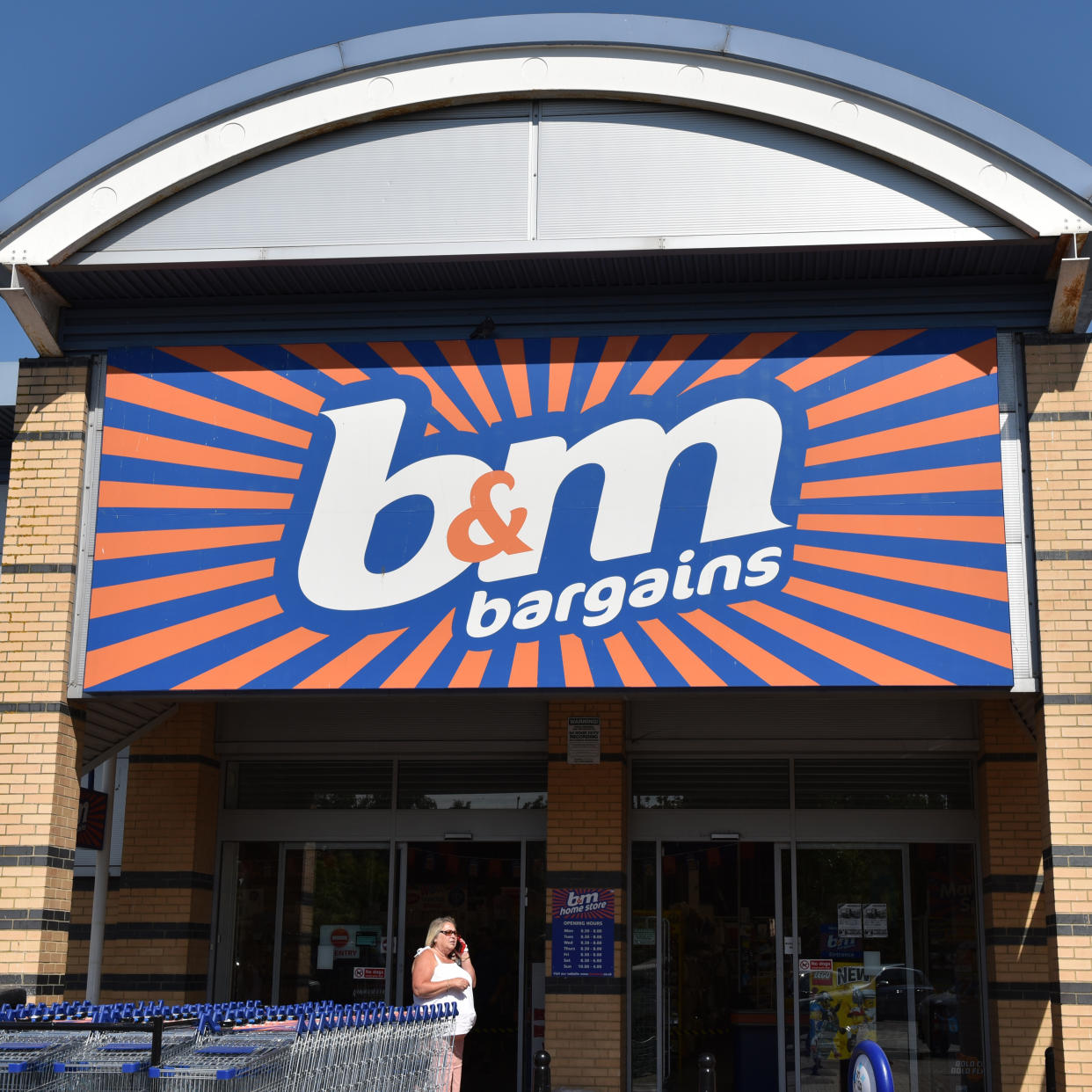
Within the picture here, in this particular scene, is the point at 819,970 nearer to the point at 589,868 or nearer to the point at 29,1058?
the point at 589,868

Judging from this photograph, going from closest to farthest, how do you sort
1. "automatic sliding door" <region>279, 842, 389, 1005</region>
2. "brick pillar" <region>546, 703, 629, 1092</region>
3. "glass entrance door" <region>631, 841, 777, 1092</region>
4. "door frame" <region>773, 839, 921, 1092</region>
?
"brick pillar" <region>546, 703, 629, 1092</region>, "door frame" <region>773, 839, 921, 1092</region>, "glass entrance door" <region>631, 841, 777, 1092</region>, "automatic sliding door" <region>279, 842, 389, 1005</region>

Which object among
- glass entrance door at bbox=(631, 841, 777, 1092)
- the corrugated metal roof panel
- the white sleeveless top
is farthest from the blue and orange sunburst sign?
glass entrance door at bbox=(631, 841, 777, 1092)

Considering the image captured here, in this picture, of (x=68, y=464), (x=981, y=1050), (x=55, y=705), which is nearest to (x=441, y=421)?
(x=68, y=464)

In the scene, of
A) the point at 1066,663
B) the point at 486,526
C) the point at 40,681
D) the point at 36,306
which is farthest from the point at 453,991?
the point at 36,306

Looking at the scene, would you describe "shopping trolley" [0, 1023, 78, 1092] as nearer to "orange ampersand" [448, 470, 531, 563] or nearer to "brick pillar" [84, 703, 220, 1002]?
"orange ampersand" [448, 470, 531, 563]

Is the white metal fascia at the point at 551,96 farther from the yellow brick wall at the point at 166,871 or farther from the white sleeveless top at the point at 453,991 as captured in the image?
the white sleeveless top at the point at 453,991

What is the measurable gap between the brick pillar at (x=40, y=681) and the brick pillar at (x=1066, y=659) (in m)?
7.61

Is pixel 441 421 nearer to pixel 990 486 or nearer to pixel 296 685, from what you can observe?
pixel 296 685

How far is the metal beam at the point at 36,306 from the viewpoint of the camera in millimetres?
10812

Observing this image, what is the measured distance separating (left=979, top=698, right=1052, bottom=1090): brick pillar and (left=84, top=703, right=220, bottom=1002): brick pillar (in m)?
8.23

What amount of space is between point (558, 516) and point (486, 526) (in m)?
0.59

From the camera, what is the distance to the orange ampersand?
1043cm

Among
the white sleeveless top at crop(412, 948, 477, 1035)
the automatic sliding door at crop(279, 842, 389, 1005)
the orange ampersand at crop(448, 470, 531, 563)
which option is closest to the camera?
the white sleeveless top at crop(412, 948, 477, 1035)

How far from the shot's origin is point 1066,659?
9.80m
